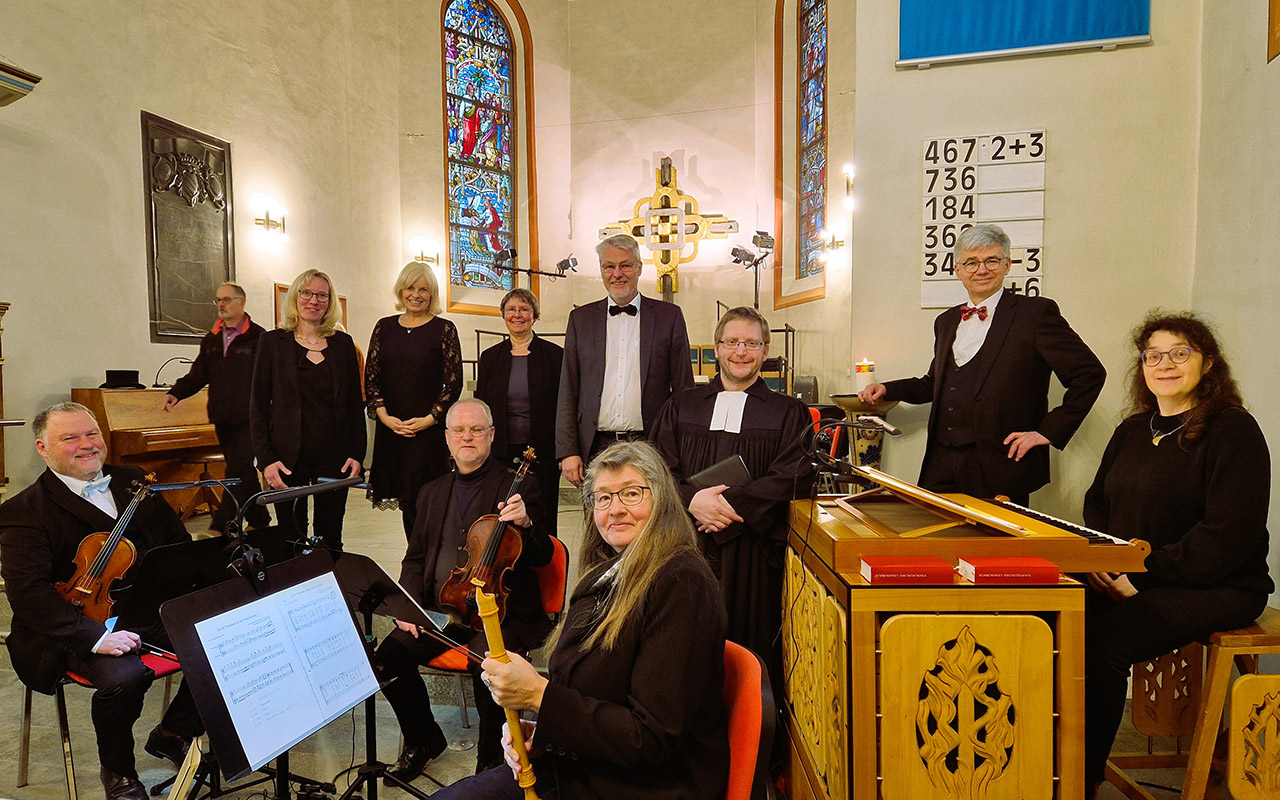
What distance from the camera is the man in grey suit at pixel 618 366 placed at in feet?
10.2

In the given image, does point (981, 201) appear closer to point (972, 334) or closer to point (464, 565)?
point (972, 334)

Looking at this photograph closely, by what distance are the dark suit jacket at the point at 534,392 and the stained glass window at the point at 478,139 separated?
6999mm

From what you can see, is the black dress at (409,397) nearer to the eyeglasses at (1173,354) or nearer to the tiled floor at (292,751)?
the tiled floor at (292,751)

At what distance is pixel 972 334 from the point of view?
2.84 meters

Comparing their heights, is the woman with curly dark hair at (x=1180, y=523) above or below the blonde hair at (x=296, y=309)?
below

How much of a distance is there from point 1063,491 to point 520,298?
8.72 ft

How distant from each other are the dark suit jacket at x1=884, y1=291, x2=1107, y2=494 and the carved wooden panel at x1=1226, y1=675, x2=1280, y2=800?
0.93 metres

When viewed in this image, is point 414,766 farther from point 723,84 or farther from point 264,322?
point 723,84

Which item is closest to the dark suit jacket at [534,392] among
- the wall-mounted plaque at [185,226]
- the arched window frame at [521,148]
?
the wall-mounted plaque at [185,226]

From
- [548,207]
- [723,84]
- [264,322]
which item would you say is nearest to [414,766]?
[264,322]

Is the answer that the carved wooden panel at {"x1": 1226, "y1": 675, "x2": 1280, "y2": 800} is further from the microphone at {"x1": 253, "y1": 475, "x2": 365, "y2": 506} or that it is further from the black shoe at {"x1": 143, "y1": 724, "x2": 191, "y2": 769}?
the black shoe at {"x1": 143, "y1": 724, "x2": 191, "y2": 769}

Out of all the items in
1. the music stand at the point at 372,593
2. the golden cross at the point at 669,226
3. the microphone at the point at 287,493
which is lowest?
the music stand at the point at 372,593

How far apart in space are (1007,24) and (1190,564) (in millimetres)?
2442

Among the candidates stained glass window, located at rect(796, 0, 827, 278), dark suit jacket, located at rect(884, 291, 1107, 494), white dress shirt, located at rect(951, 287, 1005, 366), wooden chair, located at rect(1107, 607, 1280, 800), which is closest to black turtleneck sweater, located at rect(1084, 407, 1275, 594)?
wooden chair, located at rect(1107, 607, 1280, 800)
